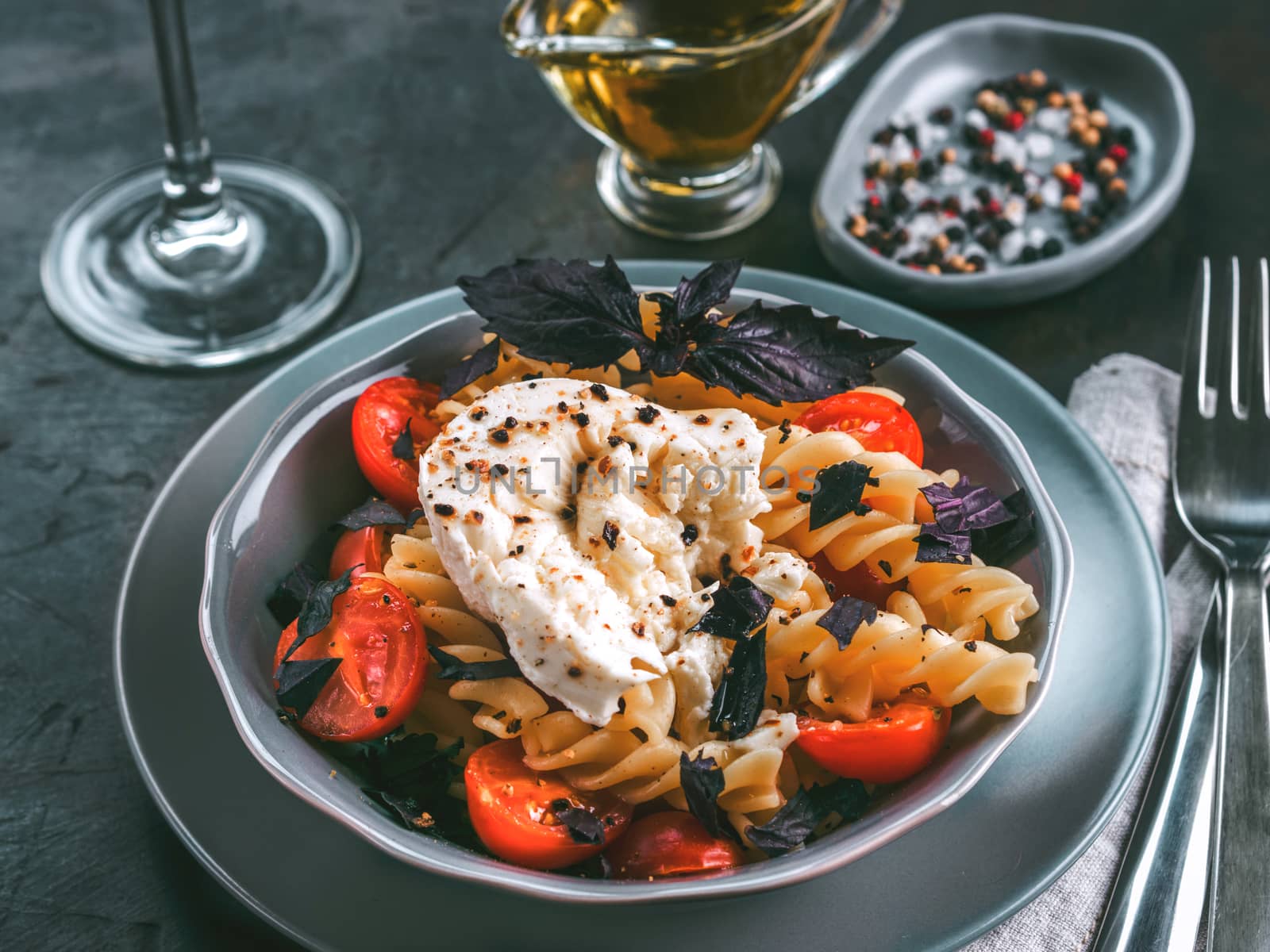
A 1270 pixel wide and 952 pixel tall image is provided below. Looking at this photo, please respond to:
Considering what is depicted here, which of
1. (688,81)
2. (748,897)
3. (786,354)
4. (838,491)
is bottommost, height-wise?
(748,897)

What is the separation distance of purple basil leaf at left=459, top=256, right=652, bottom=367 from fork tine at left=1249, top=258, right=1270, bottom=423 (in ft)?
6.60

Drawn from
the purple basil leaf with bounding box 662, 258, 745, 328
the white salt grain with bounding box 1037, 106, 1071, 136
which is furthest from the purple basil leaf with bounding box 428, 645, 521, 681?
the white salt grain with bounding box 1037, 106, 1071, 136

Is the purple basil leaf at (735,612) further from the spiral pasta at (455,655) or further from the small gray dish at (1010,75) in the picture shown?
the small gray dish at (1010,75)

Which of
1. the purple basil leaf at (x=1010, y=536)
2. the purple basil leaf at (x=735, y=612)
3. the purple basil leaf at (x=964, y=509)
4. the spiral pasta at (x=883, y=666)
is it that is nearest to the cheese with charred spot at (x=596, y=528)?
the purple basil leaf at (x=735, y=612)

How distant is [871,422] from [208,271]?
287 cm

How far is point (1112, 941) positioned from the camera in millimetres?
2793

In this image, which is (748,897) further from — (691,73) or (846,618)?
(691,73)

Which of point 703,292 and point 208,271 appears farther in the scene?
point 208,271

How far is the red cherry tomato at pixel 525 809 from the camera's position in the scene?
99.8 inches

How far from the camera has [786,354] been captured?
3.07 metres

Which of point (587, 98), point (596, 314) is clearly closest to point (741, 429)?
point (596, 314)

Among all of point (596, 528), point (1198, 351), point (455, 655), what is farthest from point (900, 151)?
point (455, 655)

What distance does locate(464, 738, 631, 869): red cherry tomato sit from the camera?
2.54m

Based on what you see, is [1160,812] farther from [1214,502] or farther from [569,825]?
[569,825]
